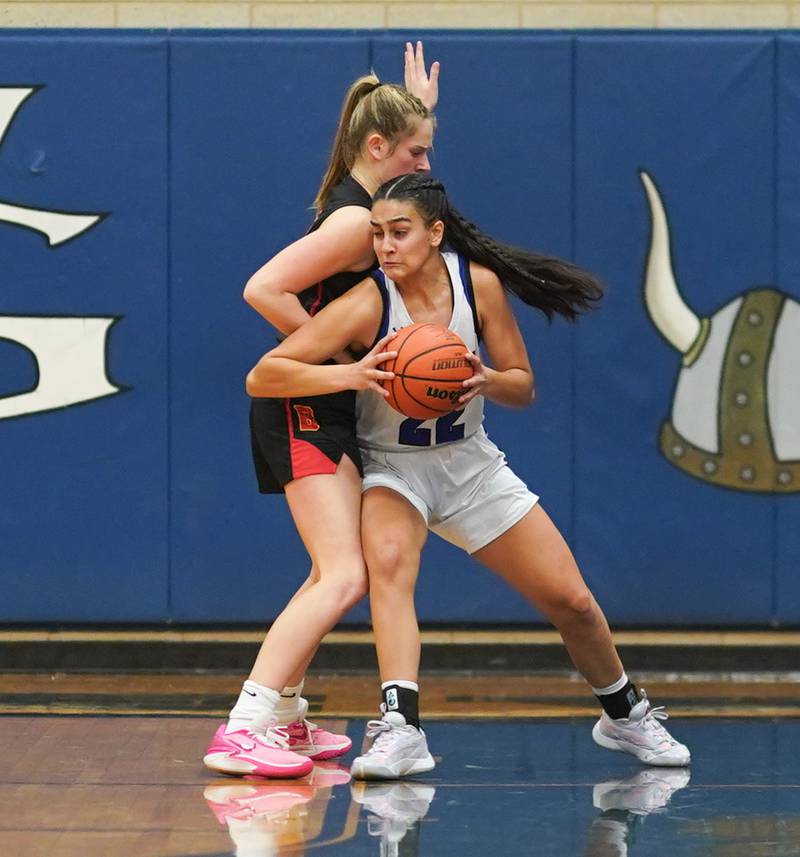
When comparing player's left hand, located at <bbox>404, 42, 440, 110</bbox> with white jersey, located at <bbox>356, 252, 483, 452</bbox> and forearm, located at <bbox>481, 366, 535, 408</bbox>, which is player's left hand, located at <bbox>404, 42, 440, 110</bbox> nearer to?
white jersey, located at <bbox>356, 252, 483, 452</bbox>

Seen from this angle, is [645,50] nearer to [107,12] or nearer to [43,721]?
[107,12]

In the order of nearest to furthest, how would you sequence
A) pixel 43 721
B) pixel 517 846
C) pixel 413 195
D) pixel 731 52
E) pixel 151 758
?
pixel 517 846, pixel 413 195, pixel 151 758, pixel 43 721, pixel 731 52

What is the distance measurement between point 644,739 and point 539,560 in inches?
28.6

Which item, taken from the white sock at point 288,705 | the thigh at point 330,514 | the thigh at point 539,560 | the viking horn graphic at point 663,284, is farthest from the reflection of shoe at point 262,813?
the viking horn graphic at point 663,284

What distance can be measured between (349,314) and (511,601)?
8.75 ft

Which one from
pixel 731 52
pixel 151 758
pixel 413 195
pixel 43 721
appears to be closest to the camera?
pixel 413 195

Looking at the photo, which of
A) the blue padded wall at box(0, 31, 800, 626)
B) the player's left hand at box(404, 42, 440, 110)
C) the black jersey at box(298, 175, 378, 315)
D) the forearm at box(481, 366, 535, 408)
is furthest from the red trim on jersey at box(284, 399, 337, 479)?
the blue padded wall at box(0, 31, 800, 626)

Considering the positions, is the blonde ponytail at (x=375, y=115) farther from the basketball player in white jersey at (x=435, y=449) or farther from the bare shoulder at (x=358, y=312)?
the bare shoulder at (x=358, y=312)

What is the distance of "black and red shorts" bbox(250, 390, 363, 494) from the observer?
17.3 ft

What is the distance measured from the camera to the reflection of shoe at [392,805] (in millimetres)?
4543

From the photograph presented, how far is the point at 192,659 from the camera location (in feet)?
24.6

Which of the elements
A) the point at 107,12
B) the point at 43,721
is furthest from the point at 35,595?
the point at 107,12

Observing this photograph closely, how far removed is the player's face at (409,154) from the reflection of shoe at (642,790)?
6.56 ft

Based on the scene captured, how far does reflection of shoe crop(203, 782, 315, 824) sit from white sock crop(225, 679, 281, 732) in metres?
0.18
